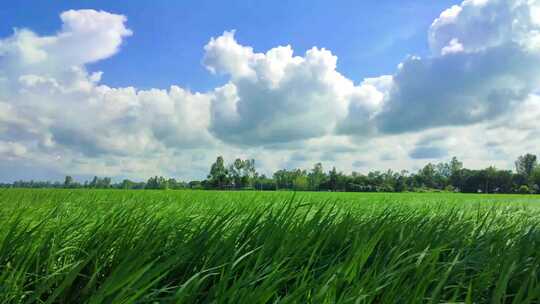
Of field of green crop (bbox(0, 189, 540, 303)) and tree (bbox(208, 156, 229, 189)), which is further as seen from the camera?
tree (bbox(208, 156, 229, 189))

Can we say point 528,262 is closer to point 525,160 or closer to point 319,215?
point 319,215

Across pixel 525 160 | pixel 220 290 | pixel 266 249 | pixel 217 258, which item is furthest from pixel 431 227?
pixel 525 160

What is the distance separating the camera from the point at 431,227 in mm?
2475

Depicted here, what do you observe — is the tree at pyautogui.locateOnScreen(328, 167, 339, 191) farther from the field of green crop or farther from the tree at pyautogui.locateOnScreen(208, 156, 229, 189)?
the field of green crop

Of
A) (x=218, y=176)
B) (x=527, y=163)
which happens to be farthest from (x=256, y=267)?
(x=527, y=163)

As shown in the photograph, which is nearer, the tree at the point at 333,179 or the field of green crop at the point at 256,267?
the field of green crop at the point at 256,267

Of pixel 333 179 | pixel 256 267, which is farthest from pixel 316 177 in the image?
pixel 256 267

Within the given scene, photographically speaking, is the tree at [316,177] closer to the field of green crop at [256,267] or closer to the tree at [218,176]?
the tree at [218,176]

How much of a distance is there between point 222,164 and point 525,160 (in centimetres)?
8653

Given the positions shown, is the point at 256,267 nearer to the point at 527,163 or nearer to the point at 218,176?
the point at 218,176

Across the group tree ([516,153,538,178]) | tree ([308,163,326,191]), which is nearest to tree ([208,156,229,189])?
tree ([308,163,326,191])

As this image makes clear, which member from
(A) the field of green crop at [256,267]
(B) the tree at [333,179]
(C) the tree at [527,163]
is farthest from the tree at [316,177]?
(A) the field of green crop at [256,267]

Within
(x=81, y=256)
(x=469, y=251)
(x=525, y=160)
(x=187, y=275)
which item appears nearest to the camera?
(x=187, y=275)

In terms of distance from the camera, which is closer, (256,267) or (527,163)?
(256,267)
